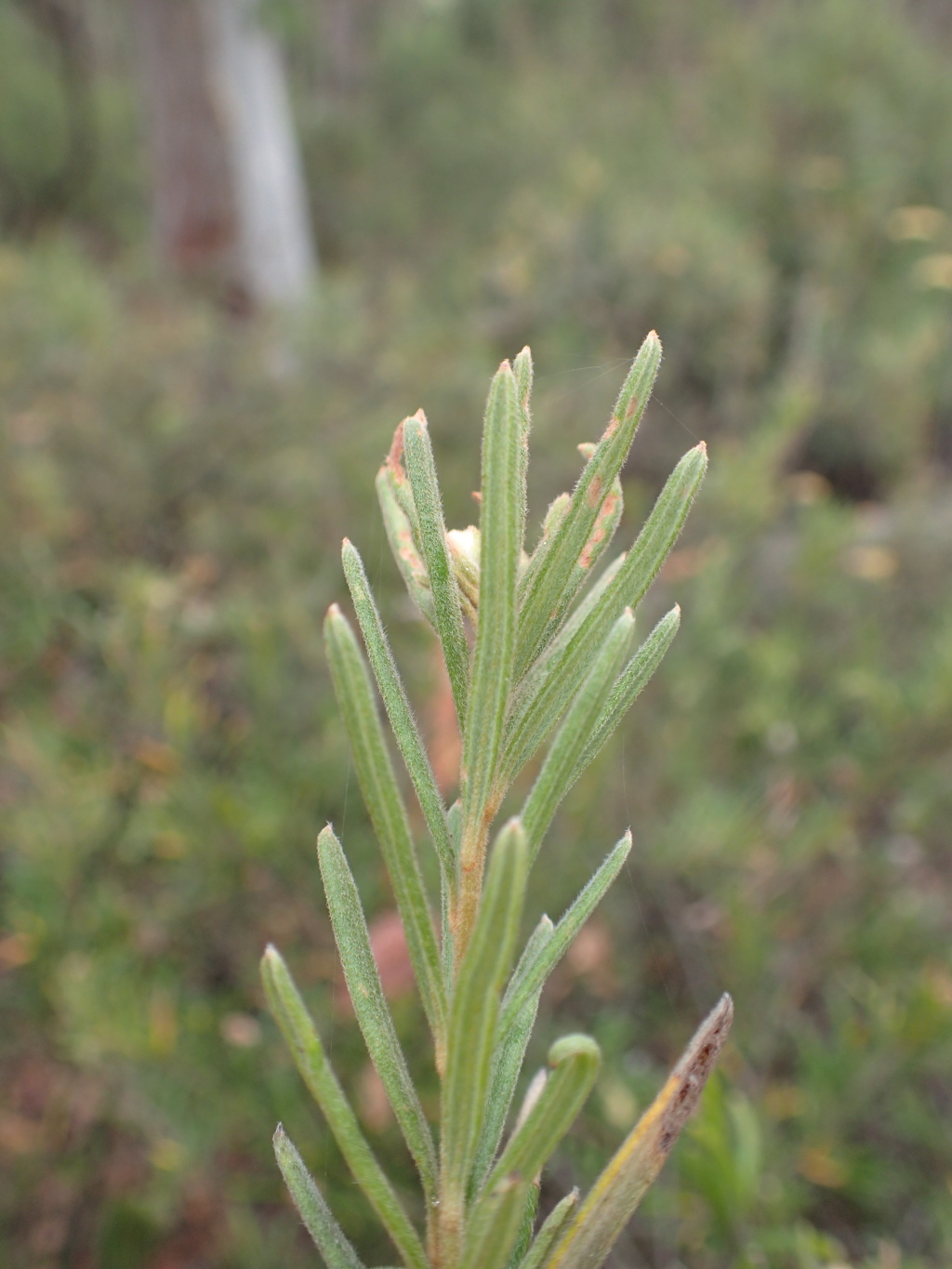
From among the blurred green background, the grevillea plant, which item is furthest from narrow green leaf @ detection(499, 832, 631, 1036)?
the blurred green background

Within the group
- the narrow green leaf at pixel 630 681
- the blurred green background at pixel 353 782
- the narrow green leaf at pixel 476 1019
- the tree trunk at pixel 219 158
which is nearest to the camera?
the narrow green leaf at pixel 476 1019

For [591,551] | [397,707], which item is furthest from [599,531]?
[397,707]

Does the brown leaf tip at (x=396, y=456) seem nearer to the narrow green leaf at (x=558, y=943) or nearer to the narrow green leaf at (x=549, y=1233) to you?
the narrow green leaf at (x=558, y=943)

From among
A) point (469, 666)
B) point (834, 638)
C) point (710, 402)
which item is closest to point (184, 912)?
point (469, 666)

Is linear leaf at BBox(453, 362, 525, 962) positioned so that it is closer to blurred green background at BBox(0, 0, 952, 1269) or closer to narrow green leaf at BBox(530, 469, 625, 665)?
narrow green leaf at BBox(530, 469, 625, 665)

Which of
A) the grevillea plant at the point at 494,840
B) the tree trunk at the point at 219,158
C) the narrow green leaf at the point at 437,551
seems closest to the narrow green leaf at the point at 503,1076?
the grevillea plant at the point at 494,840

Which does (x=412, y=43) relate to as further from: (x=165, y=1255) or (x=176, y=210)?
(x=165, y=1255)

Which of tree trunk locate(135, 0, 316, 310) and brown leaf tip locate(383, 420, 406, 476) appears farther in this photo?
tree trunk locate(135, 0, 316, 310)

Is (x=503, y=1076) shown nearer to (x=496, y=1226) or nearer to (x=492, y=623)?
(x=496, y=1226)
